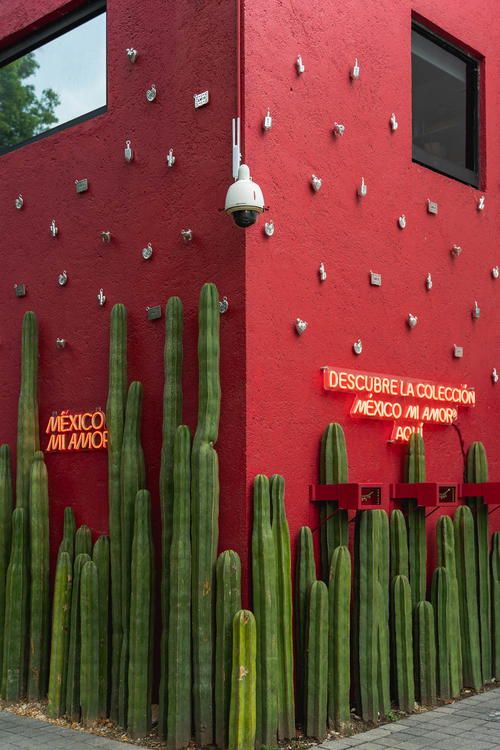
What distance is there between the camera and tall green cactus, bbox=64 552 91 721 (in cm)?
630

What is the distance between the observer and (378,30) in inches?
288

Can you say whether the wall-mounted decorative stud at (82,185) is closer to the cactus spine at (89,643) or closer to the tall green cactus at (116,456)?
the tall green cactus at (116,456)

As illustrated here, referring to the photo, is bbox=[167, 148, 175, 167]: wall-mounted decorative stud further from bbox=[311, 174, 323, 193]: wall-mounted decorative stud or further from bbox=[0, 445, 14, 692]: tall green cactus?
bbox=[0, 445, 14, 692]: tall green cactus

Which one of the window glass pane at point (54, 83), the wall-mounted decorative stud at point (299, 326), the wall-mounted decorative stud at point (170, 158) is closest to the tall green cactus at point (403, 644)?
the wall-mounted decorative stud at point (299, 326)

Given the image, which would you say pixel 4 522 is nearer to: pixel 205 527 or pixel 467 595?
pixel 205 527

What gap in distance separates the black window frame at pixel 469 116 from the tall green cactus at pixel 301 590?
3.87 meters

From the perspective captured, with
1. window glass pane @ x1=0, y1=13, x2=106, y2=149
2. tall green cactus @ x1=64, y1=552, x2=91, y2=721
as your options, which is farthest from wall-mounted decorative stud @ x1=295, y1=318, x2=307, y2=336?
window glass pane @ x1=0, y1=13, x2=106, y2=149

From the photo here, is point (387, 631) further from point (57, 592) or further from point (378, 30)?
point (378, 30)

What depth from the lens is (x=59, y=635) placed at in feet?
21.1

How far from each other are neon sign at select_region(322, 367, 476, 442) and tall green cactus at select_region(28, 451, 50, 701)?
248 centimetres

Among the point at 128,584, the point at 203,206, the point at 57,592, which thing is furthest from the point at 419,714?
the point at 203,206

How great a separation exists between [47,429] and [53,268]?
138 centimetres

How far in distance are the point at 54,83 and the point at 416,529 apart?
5.18 metres

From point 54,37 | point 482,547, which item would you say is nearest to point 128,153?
point 54,37
